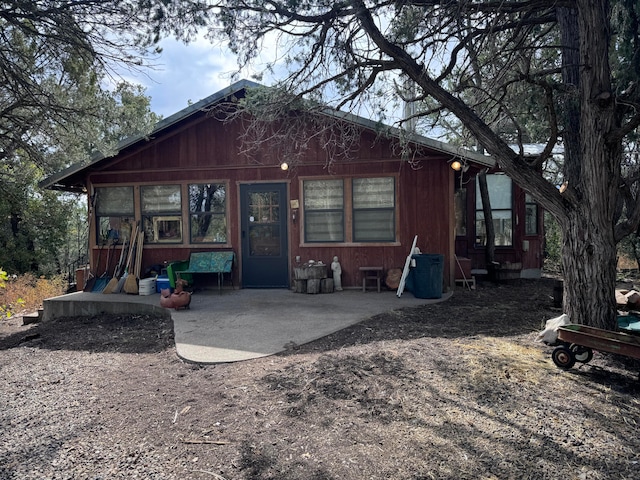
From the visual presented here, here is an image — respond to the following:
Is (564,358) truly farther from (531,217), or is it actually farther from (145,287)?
(531,217)

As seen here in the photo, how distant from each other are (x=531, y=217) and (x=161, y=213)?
9.01 m

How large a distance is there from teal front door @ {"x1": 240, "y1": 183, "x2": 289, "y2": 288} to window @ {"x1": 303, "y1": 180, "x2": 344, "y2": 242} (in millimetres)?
476

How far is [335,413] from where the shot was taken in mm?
2801

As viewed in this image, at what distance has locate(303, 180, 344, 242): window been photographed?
25.7ft

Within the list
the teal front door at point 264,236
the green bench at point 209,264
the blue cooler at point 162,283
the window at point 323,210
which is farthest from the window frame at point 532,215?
the blue cooler at point 162,283

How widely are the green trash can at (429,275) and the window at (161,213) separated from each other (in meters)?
4.79

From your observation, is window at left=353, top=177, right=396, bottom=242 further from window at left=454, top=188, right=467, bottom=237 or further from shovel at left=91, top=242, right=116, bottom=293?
shovel at left=91, top=242, right=116, bottom=293

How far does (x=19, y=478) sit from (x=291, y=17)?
15.7 feet

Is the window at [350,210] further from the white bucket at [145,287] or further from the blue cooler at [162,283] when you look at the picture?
the white bucket at [145,287]

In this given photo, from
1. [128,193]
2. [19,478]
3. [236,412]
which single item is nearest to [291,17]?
[236,412]

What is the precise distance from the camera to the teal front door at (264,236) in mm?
7953

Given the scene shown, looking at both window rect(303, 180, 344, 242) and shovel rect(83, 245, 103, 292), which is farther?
shovel rect(83, 245, 103, 292)

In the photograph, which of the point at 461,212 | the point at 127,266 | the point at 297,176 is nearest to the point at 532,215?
the point at 461,212

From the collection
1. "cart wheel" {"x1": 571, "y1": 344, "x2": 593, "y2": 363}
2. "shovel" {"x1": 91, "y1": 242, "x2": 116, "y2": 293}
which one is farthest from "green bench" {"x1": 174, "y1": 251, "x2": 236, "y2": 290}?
"cart wheel" {"x1": 571, "y1": 344, "x2": 593, "y2": 363}
